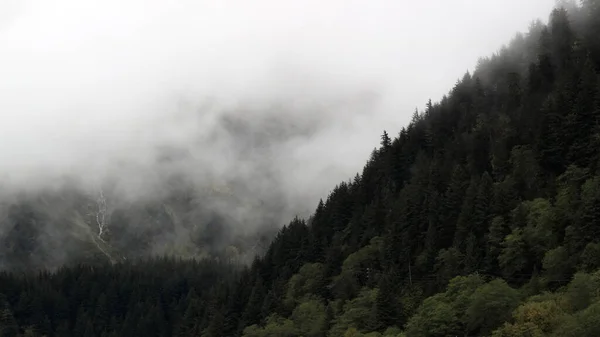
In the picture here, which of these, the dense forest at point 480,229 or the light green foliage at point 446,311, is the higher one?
the dense forest at point 480,229

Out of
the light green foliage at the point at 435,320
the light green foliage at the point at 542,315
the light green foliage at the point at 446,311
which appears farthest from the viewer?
the light green foliage at the point at 446,311

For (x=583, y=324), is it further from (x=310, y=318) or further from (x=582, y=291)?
(x=310, y=318)

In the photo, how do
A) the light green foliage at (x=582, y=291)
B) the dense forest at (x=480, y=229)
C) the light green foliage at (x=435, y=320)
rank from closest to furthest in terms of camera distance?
1. the light green foliage at (x=582, y=291)
2. the dense forest at (x=480, y=229)
3. the light green foliage at (x=435, y=320)

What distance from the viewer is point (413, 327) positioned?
118m

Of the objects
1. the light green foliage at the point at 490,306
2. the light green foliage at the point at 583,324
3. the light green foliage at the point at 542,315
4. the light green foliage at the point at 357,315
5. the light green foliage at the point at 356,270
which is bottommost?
the light green foliage at the point at 583,324

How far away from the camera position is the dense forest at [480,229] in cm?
10781

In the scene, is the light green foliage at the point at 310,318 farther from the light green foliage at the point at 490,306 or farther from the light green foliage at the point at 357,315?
the light green foliage at the point at 490,306

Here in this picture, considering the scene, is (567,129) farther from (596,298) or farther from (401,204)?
(596,298)

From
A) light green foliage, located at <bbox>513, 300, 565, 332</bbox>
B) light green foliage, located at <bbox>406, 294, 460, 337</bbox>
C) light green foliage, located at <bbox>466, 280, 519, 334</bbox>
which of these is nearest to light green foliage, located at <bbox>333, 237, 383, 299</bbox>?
light green foliage, located at <bbox>406, 294, 460, 337</bbox>

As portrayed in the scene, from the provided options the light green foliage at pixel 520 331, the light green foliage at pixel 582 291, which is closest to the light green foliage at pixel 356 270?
the light green foliage at pixel 520 331

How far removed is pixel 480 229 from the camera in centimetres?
13438

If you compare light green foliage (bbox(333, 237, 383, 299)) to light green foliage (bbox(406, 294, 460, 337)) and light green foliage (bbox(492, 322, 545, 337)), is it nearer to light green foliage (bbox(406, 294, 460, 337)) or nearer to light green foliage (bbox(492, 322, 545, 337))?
light green foliage (bbox(406, 294, 460, 337))

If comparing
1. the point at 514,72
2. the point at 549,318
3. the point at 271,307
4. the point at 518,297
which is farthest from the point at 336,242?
the point at 549,318

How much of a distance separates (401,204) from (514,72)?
49.0 metres
